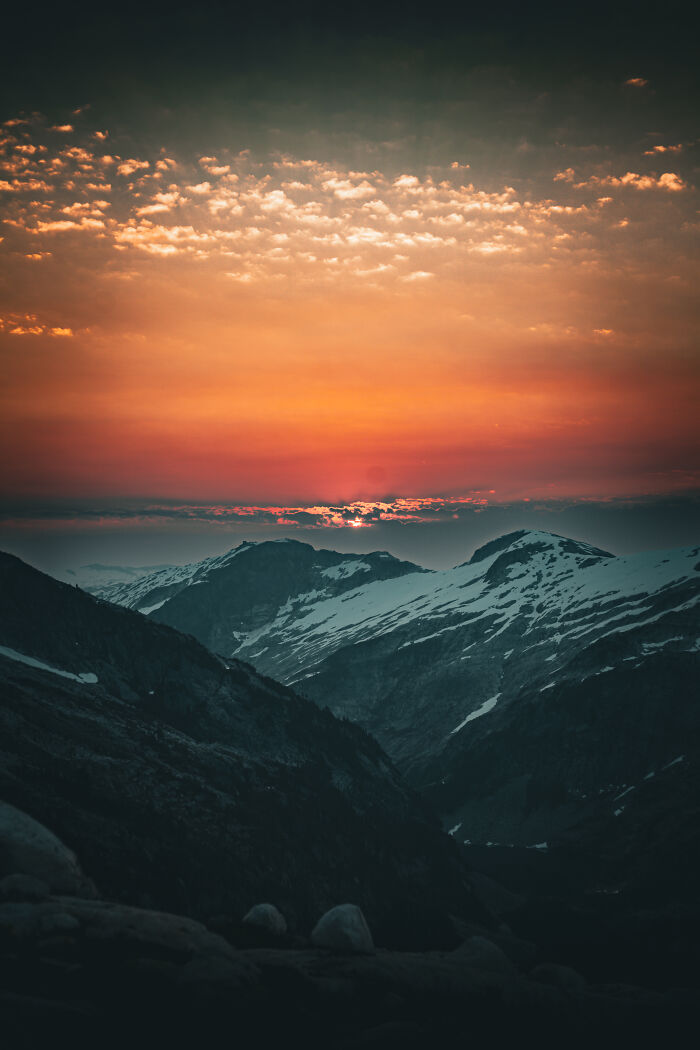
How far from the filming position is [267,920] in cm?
7800

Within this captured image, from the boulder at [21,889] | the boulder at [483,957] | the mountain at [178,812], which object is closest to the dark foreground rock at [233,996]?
the boulder at [21,889]

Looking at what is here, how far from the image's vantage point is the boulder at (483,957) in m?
85.4

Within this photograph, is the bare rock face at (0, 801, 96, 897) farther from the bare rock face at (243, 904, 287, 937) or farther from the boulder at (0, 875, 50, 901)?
the bare rock face at (243, 904, 287, 937)

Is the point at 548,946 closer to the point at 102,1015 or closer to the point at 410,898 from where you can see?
the point at 410,898

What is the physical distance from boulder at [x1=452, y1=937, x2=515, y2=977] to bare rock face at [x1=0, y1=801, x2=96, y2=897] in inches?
1744

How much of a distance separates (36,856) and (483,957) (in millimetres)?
54018

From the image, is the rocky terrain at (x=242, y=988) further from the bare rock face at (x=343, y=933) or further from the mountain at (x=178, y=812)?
the mountain at (x=178, y=812)

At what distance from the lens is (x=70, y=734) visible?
139875 millimetres

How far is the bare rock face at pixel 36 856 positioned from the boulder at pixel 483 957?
4430cm

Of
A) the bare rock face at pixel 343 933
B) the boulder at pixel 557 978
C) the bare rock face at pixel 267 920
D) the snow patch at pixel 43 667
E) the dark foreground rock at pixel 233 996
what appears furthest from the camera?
the snow patch at pixel 43 667

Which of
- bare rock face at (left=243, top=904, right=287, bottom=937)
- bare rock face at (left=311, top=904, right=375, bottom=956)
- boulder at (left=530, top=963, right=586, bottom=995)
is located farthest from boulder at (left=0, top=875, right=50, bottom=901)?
boulder at (left=530, top=963, right=586, bottom=995)

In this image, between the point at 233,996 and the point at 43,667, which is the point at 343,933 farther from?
the point at 43,667

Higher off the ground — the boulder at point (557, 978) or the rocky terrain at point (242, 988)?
the rocky terrain at point (242, 988)

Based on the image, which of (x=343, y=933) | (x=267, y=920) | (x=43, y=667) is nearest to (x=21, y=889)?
(x=267, y=920)
